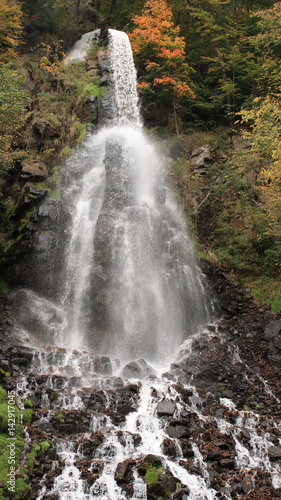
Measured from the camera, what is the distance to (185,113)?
932 inches

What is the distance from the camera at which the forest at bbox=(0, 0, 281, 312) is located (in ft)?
49.9

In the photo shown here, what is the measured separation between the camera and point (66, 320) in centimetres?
1363

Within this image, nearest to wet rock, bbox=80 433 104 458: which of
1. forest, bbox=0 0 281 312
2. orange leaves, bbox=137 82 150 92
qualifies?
forest, bbox=0 0 281 312

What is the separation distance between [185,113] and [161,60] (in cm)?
363

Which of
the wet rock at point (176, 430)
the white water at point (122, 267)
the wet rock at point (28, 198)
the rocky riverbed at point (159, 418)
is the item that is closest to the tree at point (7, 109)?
the wet rock at point (28, 198)

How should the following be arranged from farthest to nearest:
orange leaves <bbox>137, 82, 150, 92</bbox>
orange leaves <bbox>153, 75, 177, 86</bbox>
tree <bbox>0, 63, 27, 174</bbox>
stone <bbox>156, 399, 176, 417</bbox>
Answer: orange leaves <bbox>137, 82, 150, 92</bbox> → orange leaves <bbox>153, 75, 177, 86</bbox> → tree <bbox>0, 63, 27, 174</bbox> → stone <bbox>156, 399, 176, 417</bbox>

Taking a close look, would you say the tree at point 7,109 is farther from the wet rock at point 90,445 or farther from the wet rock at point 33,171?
the wet rock at point 90,445

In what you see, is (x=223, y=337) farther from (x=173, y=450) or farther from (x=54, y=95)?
(x=54, y=95)

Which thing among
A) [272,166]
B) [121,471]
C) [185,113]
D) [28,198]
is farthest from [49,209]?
[185,113]

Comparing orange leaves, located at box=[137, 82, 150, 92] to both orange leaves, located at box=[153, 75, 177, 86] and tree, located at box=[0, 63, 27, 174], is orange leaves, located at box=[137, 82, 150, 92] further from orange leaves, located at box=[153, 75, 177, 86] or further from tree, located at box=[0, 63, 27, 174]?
tree, located at box=[0, 63, 27, 174]

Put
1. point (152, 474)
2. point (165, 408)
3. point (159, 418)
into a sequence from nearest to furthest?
point (152, 474), point (159, 418), point (165, 408)

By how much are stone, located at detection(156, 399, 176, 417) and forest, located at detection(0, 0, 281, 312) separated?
6.29 meters

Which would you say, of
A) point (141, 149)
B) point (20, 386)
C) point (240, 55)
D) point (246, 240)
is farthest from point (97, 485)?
point (240, 55)

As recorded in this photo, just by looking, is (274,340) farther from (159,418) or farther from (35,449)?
(35,449)
